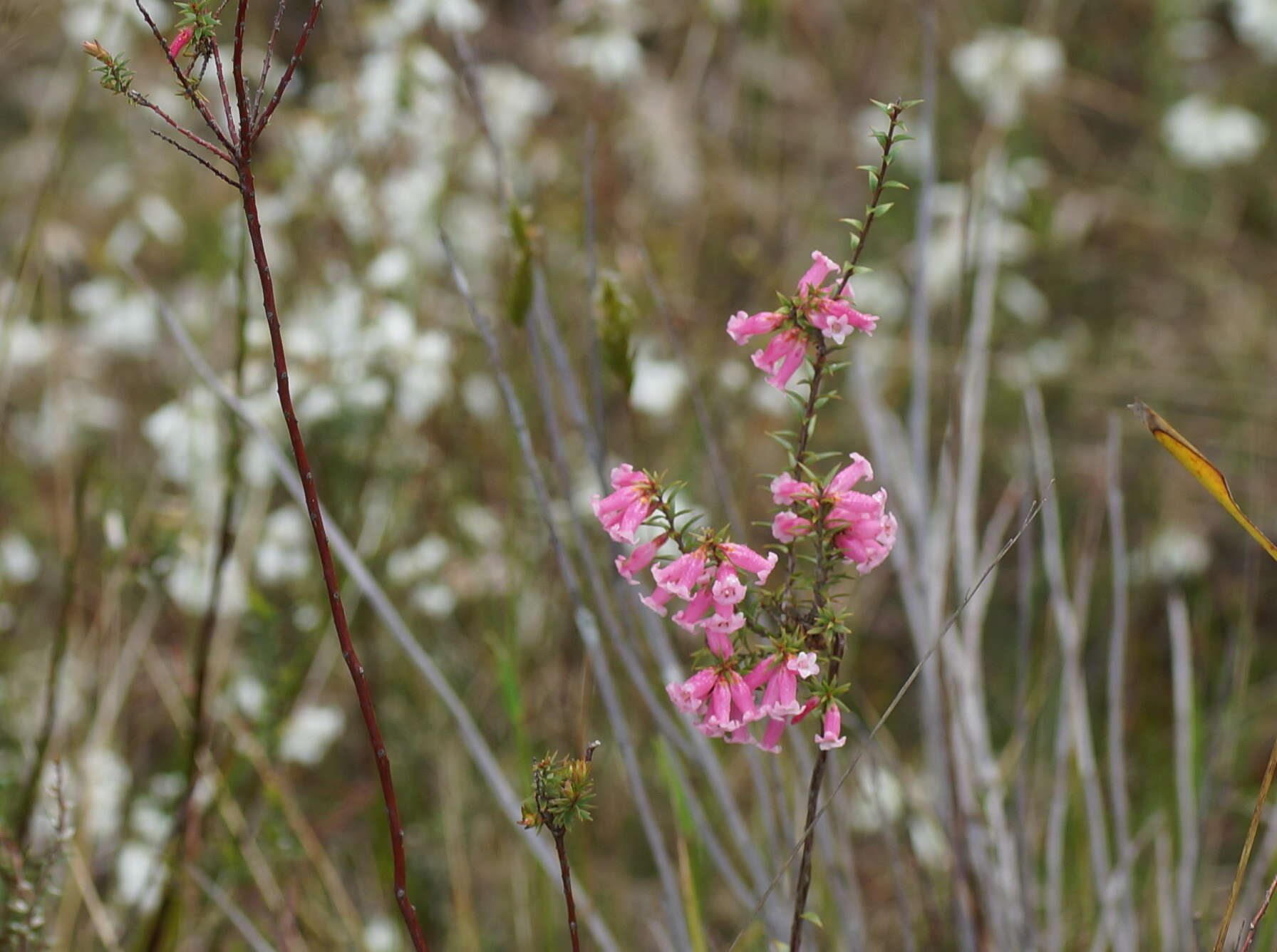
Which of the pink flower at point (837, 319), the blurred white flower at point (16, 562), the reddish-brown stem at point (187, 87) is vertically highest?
the blurred white flower at point (16, 562)

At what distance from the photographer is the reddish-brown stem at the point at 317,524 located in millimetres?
696

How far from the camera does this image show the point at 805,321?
0.75 meters

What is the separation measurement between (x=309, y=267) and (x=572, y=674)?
44.8 inches

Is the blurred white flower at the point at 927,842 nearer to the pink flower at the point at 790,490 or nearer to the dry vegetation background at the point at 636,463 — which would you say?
the dry vegetation background at the point at 636,463

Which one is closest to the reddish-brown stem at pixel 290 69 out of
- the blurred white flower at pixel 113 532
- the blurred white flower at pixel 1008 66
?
A: the blurred white flower at pixel 113 532

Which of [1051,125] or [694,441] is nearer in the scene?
[694,441]

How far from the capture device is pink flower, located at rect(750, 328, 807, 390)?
0.76 m

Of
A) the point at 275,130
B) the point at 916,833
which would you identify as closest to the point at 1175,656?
the point at 916,833

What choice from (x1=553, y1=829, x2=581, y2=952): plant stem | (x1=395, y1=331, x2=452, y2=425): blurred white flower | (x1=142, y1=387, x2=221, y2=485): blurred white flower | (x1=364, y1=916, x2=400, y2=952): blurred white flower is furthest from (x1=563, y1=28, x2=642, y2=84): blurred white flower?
(x1=553, y1=829, x2=581, y2=952): plant stem

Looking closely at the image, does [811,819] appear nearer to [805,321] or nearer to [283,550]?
[805,321]

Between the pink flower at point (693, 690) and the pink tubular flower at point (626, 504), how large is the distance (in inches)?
3.6

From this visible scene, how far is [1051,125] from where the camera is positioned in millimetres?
3885

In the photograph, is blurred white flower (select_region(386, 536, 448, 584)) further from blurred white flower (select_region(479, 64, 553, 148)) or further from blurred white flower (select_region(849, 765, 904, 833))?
blurred white flower (select_region(479, 64, 553, 148))

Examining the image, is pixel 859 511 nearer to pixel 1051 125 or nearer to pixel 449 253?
pixel 449 253
